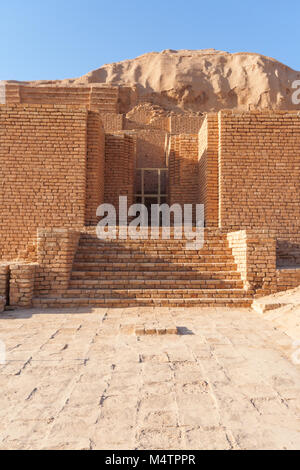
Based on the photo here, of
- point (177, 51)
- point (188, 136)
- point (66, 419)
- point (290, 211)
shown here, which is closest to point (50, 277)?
point (66, 419)

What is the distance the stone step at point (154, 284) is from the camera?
6414 mm

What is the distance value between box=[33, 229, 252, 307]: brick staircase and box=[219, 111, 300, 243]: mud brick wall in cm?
158

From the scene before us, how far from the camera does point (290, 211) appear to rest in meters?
8.91

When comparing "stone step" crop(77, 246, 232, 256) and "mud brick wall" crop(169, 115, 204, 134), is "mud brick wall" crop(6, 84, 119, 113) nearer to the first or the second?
"mud brick wall" crop(169, 115, 204, 134)

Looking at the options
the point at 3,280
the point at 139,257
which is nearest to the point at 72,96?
the point at 139,257

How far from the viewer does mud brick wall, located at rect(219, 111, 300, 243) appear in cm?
888

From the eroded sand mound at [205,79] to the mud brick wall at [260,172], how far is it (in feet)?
57.3
